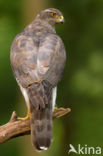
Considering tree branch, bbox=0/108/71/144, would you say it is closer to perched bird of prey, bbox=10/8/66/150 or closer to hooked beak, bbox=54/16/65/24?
perched bird of prey, bbox=10/8/66/150

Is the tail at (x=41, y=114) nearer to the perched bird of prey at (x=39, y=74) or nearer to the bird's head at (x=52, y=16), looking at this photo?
the perched bird of prey at (x=39, y=74)

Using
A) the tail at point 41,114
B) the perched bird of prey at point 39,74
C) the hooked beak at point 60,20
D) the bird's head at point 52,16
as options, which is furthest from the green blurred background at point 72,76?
the tail at point 41,114

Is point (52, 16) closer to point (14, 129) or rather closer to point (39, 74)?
point (39, 74)

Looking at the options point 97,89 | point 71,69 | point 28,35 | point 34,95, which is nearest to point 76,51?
point 71,69

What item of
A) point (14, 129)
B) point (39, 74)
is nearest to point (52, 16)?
point (39, 74)

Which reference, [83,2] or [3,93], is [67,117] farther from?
[83,2]
